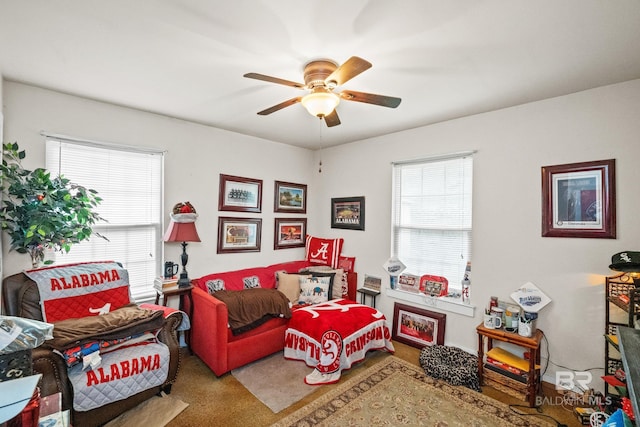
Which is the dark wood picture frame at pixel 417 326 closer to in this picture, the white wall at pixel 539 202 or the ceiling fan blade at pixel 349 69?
the white wall at pixel 539 202

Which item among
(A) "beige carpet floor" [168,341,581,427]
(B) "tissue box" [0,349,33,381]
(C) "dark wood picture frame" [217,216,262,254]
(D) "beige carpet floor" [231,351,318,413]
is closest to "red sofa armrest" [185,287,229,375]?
(A) "beige carpet floor" [168,341,581,427]

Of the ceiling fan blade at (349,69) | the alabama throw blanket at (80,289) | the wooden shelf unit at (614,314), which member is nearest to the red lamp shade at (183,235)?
the alabama throw blanket at (80,289)

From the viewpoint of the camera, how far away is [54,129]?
2.54 metres

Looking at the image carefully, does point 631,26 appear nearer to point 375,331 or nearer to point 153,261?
point 375,331

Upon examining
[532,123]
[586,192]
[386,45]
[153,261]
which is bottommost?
[153,261]

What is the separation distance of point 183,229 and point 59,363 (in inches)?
57.0

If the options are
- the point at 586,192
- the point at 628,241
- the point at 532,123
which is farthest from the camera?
the point at 532,123

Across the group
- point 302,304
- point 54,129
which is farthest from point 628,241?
point 54,129

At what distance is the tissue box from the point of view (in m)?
1.03

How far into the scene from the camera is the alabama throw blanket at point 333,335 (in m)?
2.65

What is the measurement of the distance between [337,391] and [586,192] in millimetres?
2654

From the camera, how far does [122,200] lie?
2.91m

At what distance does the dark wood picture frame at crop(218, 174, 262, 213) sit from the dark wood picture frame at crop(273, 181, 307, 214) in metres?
0.29

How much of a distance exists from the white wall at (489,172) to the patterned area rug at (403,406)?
0.74 m
